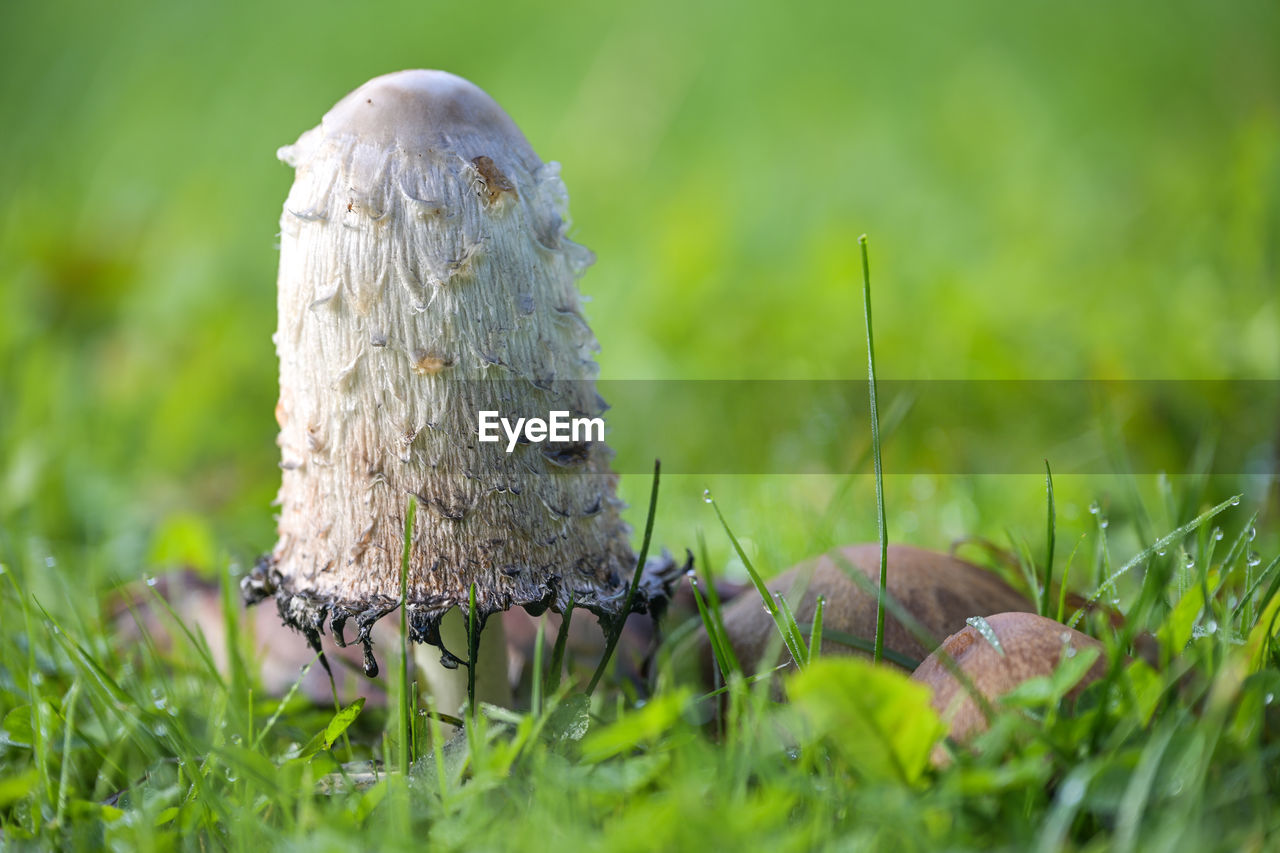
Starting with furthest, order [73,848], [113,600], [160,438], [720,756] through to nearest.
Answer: [160,438]
[113,600]
[73,848]
[720,756]

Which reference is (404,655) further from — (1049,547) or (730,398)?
(730,398)

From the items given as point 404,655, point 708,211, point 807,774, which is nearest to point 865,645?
point 807,774

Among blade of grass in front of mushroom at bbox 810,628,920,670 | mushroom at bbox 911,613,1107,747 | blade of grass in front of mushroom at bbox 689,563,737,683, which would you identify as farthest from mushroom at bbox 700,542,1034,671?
mushroom at bbox 911,613,1107,747

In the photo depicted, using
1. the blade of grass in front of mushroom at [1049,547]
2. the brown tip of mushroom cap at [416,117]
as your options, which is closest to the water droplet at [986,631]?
the blade of grass in front of mushroom at [1049,547]

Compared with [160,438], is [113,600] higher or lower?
lower

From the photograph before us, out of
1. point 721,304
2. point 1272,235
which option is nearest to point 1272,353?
point 1272,235

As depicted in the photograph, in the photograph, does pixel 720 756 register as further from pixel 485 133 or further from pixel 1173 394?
pixel 1173 394

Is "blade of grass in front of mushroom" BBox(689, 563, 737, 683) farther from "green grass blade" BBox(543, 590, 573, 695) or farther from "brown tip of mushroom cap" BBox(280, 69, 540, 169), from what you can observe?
"brown tip of mushroom cap" BBox(280, 69, 540, 169)
